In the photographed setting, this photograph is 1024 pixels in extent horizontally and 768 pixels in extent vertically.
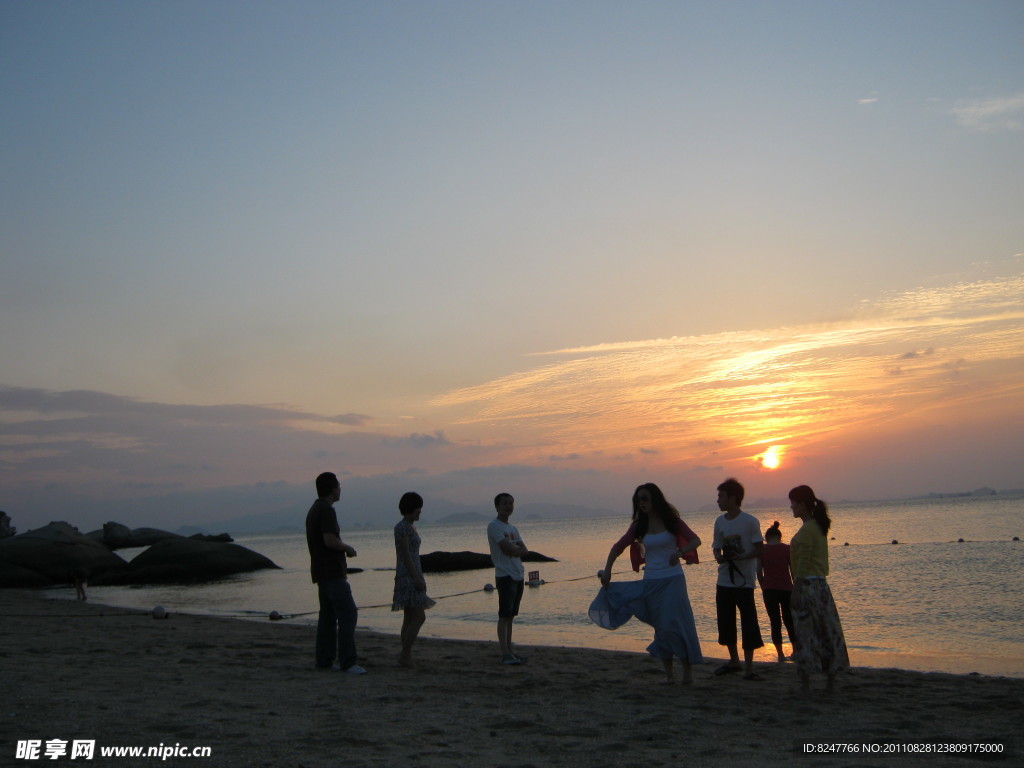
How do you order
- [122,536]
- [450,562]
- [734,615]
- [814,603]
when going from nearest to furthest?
[814,603], [734,615], [450,562], [122,536]

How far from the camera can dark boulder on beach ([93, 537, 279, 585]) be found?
3544 centimetres

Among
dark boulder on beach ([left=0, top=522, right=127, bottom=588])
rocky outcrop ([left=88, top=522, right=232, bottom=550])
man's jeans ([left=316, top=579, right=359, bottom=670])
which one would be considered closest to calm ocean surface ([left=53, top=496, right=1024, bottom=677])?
dark boulder on beach ([left=0, top=522, right=127, bottom=588])

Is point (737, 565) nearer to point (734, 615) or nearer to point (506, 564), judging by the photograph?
point (734, 615)

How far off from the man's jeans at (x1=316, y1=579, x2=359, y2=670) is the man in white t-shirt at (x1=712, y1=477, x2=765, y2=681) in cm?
424

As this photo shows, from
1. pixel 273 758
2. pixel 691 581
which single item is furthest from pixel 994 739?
pixel 691 581

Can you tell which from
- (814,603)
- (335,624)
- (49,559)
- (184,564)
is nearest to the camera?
(814,603)

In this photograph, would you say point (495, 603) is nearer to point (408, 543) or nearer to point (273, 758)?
point (408, 543)

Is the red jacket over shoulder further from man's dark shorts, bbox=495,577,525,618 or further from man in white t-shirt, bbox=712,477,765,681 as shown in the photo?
man's dark shorts, bbox=495,577,525,618

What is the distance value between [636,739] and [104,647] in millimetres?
8292

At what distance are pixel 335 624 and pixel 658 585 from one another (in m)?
4.00

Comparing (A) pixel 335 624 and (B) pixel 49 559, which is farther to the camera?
(B) pixel 49 559

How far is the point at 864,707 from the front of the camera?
23.9 ft

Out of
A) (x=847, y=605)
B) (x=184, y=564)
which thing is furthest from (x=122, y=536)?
(x=847, y=605)

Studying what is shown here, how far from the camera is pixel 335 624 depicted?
929cm
